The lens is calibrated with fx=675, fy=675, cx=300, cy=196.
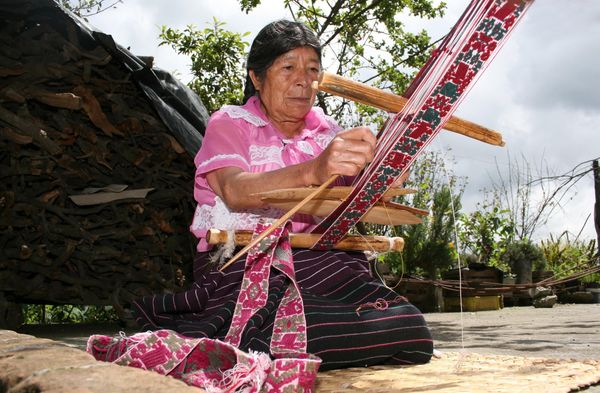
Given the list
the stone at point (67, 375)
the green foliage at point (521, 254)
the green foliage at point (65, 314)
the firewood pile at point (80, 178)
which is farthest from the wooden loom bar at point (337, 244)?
the green foliage at point (521, 254)

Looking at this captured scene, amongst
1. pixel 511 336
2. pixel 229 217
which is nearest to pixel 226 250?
pixel 229 217

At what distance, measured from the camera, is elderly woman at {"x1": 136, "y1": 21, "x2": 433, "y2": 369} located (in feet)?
7.06

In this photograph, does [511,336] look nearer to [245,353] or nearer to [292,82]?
[292,82]

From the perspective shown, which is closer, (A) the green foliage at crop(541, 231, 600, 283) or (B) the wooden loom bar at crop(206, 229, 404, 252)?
(B) the wooden loom bar at crop(206, 229, 404, 252)

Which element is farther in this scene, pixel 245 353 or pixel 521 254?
pixel 521 254

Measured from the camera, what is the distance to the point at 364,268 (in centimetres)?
259

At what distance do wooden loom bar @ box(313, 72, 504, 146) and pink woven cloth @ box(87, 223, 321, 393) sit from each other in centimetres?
52

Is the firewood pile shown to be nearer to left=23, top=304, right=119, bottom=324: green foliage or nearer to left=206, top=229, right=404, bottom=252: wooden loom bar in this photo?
left=206, top=229, right=404, bottom=252: wooden loom bar

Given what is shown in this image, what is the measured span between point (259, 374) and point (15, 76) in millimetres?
3260

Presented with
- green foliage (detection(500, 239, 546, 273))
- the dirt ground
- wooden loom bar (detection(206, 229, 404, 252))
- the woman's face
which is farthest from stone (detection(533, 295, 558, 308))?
the woman's face

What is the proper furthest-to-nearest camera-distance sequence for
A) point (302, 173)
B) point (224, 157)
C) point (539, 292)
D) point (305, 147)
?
point (539, 292) < point (305, 147) < point (224, 157) < point (302, 173)

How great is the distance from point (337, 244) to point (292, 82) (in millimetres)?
615

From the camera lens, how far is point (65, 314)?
25.9 feet

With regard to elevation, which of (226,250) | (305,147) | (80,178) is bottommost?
(226,250)
